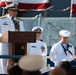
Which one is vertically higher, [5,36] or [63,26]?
[5,36]

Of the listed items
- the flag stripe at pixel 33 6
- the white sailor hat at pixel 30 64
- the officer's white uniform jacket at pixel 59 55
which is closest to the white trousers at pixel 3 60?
the officer's white uniform jacket at pixel 59 55

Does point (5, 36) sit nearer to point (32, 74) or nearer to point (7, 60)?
point (7, 60)

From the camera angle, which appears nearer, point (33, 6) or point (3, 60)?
point (3, 60)

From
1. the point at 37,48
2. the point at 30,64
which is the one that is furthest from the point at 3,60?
the point at 30,64

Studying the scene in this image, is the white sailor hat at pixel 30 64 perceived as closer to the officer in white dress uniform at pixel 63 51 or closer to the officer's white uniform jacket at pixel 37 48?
the officer's white uniform jacket at pixel 37 48

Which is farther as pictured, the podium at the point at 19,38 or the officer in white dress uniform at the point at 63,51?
the officer in white dress uniform at the point at 63,51

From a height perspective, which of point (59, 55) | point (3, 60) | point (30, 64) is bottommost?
point (59, 55)

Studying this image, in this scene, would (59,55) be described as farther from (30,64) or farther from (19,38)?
(30,64)

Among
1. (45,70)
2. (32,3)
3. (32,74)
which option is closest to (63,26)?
(32,3)

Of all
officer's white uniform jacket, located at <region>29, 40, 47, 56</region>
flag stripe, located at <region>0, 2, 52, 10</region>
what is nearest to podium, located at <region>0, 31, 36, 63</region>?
officer's white uniform jacket, located at <region>29, 40, 47, 56</region>

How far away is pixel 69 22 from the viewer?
11797 millimetres

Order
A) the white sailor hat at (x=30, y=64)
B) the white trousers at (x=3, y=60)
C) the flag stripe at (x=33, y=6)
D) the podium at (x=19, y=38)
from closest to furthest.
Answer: the white sailor hat at (x=30, y=64)
the podium at (x=19, y=38)
the white trousers at (x=3, y=60)
the flag stripe at (x=33, y=6)

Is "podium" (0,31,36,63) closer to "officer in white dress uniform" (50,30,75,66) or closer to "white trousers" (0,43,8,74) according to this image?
"white trousers" (0,43,8,74)

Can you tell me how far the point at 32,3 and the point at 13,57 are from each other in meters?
6.30
